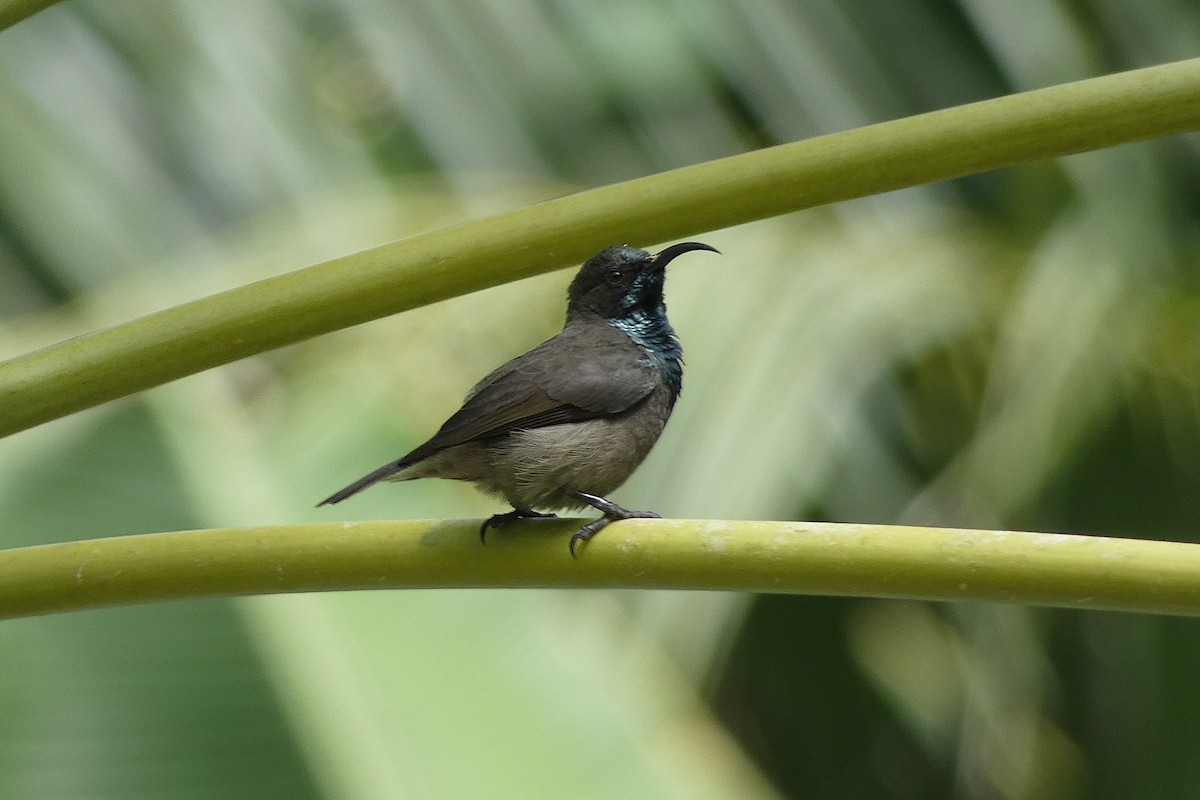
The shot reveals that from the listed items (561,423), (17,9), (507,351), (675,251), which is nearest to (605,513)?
(561,423)

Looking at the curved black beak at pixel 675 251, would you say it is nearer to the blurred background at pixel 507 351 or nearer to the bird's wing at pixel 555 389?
the blurred background at pixel 507 351

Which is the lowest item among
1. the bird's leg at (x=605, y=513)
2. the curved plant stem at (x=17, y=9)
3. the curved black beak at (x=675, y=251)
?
the bird's leg at (x=605, y=513)

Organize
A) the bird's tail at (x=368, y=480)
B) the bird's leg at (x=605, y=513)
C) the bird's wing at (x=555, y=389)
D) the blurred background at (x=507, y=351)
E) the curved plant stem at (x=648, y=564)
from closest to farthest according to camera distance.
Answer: the curved plant stem at (x=648, y=564) < the bird's leg at (x=605, y=513) < the blurred background at (x=507, y=351) < the bird's tail at (x=368, y=480) < the bird's wing at (x=555, y=389)

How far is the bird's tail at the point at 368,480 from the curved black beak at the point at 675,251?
0.87 metres

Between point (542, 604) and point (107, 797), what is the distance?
1.06 metres

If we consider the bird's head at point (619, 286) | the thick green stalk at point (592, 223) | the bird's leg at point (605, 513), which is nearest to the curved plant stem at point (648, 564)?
the thick green stalk at point (592, 223)

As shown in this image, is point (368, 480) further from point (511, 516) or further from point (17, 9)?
point (17, 9)

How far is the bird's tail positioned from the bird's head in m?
1.01

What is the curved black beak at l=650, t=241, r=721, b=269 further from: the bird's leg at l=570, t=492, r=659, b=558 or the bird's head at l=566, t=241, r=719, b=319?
the bird's leg at l=570, t=492, r=659, b=558

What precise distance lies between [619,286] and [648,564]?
2271 mm

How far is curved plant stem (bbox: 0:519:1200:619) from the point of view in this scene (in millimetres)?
1543

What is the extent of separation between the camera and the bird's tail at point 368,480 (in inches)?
118

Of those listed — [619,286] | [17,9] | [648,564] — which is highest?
[17,9]

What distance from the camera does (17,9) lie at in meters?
1.99
